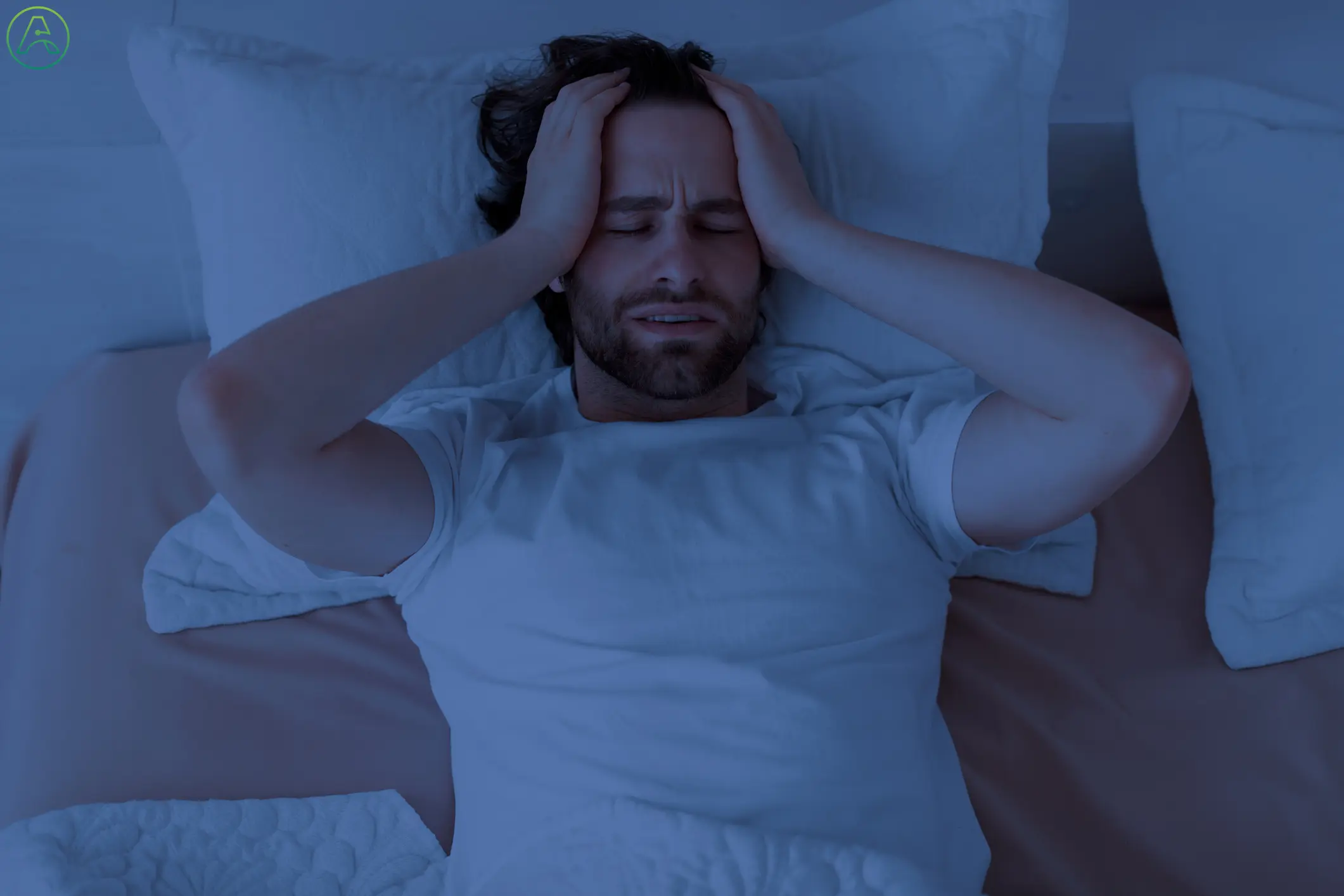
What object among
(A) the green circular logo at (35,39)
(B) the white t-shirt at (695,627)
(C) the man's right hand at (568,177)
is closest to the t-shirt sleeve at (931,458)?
(B) the white t-shirt at (695,627)

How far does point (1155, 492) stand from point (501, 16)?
1118 mm

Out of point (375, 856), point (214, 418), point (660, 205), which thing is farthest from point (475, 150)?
point (375, 856)

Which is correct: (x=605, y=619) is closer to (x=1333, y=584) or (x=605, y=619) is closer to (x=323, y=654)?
(x=323, y=654)

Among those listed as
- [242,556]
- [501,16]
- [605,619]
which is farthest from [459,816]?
[501,16]

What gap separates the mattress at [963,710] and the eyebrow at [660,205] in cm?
54

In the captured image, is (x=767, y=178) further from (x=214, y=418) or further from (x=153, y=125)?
(x=153, y=125)

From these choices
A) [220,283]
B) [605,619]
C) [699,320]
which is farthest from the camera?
[220,283]

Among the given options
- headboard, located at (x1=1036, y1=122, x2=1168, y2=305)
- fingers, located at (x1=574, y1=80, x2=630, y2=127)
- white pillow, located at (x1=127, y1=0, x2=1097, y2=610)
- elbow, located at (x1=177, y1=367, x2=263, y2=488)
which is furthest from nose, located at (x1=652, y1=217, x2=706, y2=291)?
headboard, located at (x1=1036, y1=122, x2=1168, y2=305)

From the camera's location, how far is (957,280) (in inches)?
35.6

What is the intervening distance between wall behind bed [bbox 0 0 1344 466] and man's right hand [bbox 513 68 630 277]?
1.29 ft

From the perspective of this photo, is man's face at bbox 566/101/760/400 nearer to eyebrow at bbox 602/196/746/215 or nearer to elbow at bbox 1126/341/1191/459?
eyebrow at bbox 602/196/746/215

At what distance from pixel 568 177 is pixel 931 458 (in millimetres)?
477

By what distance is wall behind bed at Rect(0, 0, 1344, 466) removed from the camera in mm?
1274

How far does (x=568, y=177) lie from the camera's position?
101 cm
